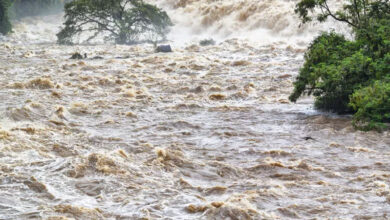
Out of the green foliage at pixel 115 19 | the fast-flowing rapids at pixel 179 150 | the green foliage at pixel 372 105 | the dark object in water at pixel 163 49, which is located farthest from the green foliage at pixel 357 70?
the green foliage at pixel 115 19

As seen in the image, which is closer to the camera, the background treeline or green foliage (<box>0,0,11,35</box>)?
green foliage (<box>0,0,11,35</box>)

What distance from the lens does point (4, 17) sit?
33.7m

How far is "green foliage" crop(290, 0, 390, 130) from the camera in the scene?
32.0 feet

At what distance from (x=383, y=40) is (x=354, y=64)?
2.68 feet

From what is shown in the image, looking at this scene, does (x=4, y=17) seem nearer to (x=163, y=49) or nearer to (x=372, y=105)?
(x=163, y=49)

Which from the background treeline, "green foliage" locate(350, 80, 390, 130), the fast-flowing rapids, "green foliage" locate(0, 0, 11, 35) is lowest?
the fast-flowing rapids

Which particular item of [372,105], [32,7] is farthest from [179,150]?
[32,7]

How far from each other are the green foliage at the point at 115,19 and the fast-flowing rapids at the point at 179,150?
390 inches

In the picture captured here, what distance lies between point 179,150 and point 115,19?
828 inches

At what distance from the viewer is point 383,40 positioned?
1097 centimetres

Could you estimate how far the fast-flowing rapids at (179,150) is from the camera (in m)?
6.54

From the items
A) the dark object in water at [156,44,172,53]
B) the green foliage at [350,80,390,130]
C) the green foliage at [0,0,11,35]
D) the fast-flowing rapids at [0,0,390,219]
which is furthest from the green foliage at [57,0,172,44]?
the green foliage at [350,80,390,130]

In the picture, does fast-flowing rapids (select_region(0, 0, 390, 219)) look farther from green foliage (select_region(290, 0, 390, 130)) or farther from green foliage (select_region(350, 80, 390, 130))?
green foliage (select_region(290, 0, 390, 130))

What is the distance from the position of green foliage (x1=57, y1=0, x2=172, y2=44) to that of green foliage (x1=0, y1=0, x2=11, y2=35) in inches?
220
